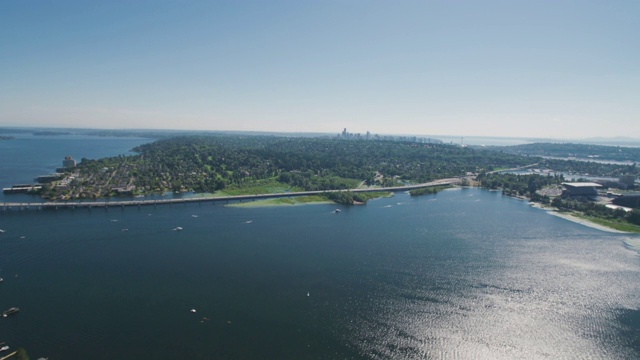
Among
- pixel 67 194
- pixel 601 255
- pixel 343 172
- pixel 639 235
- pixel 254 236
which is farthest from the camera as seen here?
pixel 343 172

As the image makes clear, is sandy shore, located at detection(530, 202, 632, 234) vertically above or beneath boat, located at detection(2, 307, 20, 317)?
above

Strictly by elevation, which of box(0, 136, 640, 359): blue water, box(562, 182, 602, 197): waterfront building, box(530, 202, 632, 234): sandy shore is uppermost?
box(562, 182, 602, 197): waterfront building

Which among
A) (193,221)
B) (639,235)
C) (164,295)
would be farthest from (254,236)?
(639,235)

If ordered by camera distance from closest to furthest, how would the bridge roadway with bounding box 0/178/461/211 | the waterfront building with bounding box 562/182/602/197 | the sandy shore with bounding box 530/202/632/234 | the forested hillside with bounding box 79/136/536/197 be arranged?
1. the sandy shore with bounding box 530/202/632/234
2. the bridge roadway with bounding box 0/178/461/211
3. the waterfront building with bounding box 562/182/602/197
4. the forested hillside with bounding box 79/136/536/197

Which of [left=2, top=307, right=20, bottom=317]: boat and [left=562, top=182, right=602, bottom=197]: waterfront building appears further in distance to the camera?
[left=562, top=182, right=602, bottom=197]: waterfront building

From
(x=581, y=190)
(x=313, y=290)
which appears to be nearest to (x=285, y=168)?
(x=581, y=190)

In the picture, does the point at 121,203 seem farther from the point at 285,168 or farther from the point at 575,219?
the point at 575,219

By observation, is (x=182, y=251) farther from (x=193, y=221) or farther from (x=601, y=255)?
(x=601, y=255)

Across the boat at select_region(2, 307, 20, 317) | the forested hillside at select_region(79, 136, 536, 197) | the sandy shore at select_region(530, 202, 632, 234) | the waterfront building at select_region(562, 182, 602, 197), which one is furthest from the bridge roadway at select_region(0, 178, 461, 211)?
the waterfront building at select_region(562, 182, 602, 197)

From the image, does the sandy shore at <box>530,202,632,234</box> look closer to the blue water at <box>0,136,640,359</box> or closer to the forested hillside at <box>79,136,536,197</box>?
the blue water at <box>0,136,640,359</box>
